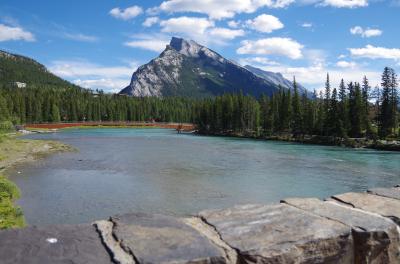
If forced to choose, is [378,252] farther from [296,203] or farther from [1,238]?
[1,238]

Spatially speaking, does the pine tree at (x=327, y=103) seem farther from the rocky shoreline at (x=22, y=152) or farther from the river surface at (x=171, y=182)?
the rocky shoreline at (x=22, y=152)

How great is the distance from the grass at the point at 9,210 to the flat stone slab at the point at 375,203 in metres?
12.7

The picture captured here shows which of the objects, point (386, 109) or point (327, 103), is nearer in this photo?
point (386, 109)

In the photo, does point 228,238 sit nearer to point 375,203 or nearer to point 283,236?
point 283,236

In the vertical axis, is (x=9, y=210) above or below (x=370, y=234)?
below

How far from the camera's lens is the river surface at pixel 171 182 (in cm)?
2736

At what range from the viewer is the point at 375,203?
14.7ft

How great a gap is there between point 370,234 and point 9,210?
1880 cm

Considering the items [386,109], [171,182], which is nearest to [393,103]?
[386,109]

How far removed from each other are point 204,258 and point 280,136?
118 m

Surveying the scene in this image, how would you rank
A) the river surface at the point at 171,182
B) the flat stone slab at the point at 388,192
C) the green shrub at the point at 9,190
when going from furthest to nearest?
1. the river surface at the point at 171,182
2. the green shrub at the point at 9,190
3. the flat stone slab at the point at 388,192

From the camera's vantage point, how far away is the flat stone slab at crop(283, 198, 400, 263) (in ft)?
11.5

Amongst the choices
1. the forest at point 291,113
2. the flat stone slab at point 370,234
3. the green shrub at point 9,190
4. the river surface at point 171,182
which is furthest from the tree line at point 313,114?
the flat stone slab at point 370,234

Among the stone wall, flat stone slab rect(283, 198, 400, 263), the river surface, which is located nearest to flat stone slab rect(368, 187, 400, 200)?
the stone wall
